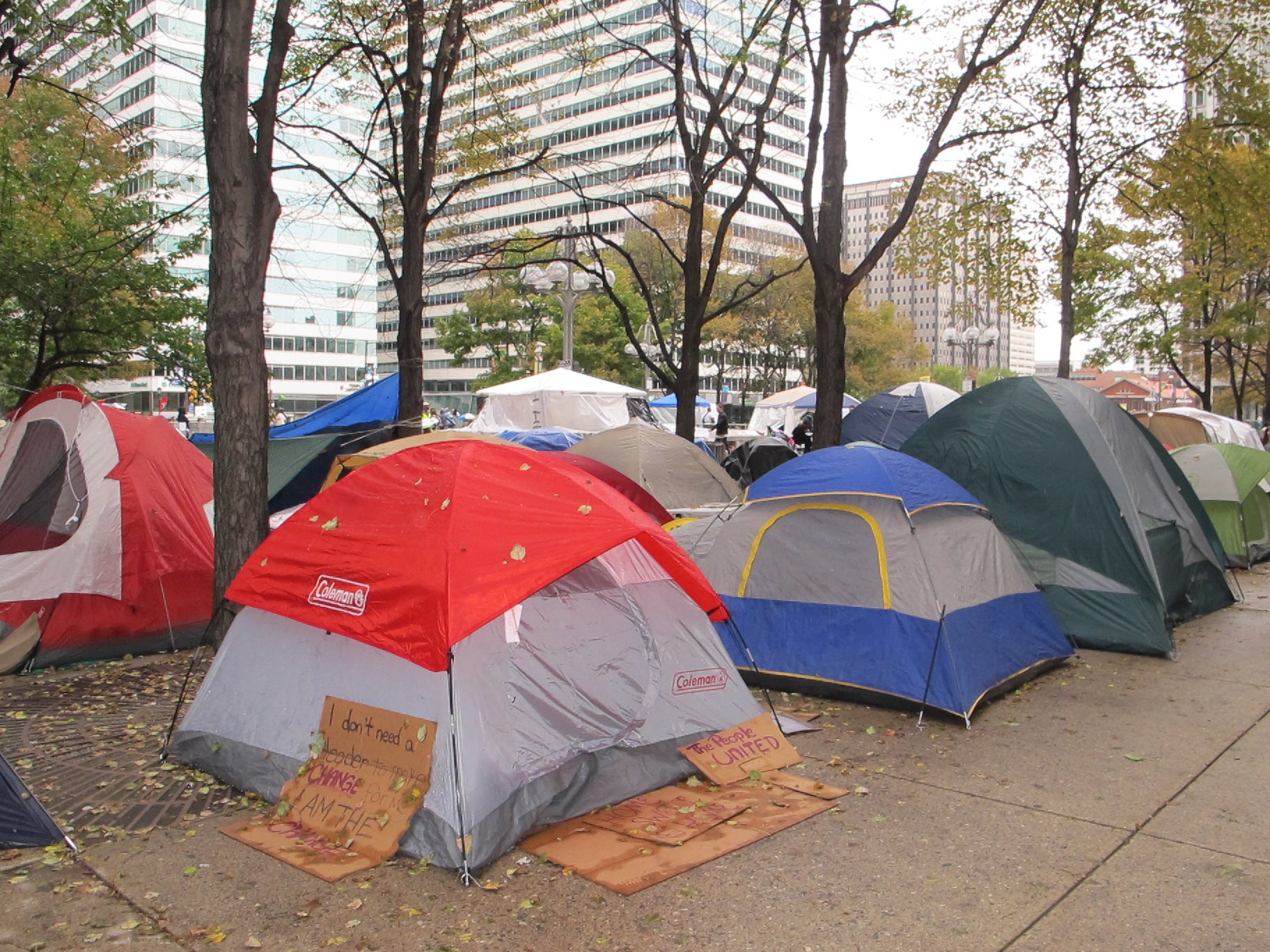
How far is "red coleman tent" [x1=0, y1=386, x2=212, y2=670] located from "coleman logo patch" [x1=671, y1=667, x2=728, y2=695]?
15.5 ft

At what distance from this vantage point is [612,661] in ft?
17.5

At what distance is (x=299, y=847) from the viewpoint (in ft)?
14.6

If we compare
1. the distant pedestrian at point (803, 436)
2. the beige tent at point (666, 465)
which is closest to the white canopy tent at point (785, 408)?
the distant pedestrian at point (803, 436)

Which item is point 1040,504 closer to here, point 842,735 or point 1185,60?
point 842,735

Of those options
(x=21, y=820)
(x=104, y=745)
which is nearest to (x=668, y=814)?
(x=21, y=820)

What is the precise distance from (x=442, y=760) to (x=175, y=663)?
4.53 metres

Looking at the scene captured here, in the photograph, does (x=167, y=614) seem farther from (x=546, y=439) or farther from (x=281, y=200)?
(x=546, y=439)

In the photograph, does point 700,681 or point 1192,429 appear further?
point 1192,429

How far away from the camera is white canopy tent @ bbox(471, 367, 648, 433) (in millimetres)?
18750

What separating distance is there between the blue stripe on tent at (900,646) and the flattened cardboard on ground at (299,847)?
3.46 m

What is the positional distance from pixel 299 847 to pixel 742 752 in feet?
7.76

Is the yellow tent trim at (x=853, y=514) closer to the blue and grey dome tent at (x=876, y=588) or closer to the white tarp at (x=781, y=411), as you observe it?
the blue and grey dome tent at (x=876, y=588)

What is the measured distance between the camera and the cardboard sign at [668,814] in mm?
4613

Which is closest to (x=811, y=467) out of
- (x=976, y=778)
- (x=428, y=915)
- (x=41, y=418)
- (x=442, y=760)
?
(x=976, y=778)
